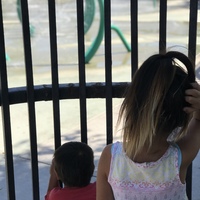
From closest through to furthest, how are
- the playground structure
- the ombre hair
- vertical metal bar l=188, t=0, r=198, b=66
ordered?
the ombre hair, vertical metal bar l=188, t=0, r=198, b=66, the playground structure

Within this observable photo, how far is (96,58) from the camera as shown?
29.5ft

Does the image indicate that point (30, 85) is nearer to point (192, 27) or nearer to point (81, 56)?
point (81, 56)

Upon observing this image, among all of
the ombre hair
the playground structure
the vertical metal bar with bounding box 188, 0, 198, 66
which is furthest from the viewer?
the playground structure

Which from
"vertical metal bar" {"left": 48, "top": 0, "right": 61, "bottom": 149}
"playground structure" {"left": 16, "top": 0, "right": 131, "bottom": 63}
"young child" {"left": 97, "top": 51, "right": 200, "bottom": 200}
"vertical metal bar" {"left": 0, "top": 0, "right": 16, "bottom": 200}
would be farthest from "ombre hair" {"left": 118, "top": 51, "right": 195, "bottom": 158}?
"playground structure" {"left": 16, "top": 0, "right": 131, "bottom": 63}

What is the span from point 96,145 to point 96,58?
14.8 ft

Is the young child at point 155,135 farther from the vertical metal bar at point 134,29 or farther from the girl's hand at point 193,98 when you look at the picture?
the vertical metal bar at point 134,29

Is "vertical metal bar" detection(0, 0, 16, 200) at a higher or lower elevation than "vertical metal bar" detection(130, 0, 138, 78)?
lower

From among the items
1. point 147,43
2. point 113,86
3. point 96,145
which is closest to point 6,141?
point 113,86

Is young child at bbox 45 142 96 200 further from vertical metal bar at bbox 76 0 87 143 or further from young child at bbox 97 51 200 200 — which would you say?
young child at bbox 97 51 200 200

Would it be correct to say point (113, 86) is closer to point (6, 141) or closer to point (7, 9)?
point (6, 141)

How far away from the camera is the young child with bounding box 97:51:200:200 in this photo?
1.64 m

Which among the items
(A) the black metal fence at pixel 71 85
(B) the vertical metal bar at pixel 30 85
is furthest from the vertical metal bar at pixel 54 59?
(B) the vertical metal bar at pixel 30 85

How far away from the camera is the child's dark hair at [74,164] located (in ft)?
7.23

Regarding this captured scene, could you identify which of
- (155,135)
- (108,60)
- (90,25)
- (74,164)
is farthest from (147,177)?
(90,25)
